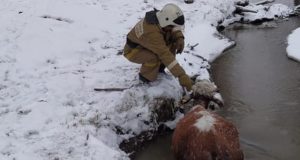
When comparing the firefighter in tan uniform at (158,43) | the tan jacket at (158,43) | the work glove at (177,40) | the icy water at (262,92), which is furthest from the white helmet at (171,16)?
the icy water at (262,92)

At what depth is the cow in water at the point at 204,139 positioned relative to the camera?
4.89 metres

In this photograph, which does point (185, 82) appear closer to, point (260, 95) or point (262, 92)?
point (260, 95)

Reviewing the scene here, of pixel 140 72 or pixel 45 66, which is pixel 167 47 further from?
pixel 45 66

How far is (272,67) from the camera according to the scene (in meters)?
8.89

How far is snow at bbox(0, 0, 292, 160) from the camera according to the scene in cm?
539

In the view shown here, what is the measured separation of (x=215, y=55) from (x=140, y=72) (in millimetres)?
3171

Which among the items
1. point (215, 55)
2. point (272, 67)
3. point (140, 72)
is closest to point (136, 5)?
point (215, 55)

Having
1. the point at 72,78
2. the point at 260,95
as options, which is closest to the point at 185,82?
the point at 72,78

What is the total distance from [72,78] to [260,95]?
2909 mm

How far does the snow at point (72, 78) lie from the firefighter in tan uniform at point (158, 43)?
308 millimetres

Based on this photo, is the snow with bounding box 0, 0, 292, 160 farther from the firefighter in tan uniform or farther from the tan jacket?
the tan jacket

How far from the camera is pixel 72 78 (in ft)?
22.4

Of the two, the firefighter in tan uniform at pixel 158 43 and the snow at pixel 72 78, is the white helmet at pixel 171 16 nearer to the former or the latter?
the firefighter in tan uniform at pixel 158 43

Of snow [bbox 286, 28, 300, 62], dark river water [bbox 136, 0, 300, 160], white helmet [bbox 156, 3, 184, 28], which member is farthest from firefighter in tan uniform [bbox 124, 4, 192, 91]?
snow [bbox 286, 28, 300, 62]
